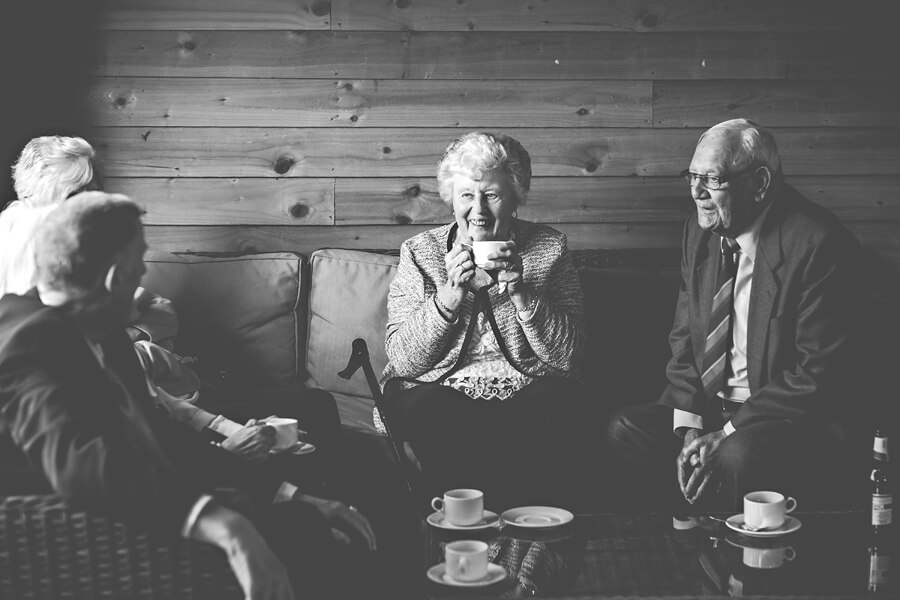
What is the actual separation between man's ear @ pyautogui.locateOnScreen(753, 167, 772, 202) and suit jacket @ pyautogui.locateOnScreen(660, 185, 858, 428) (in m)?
0.04

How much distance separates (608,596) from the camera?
1628 millimetres

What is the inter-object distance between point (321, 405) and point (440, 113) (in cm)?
110

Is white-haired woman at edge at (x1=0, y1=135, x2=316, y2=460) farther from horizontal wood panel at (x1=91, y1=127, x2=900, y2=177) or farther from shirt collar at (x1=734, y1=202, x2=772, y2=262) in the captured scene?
shirt collar at (x1=734, y1=202, x2=772, y2=262)

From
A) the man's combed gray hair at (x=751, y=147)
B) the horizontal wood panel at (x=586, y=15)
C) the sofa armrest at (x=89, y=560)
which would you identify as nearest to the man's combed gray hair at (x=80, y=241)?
the sofa armrest at (x=89, y=560)

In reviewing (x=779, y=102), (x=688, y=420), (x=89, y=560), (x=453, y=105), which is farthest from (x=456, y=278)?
(x=779, y=102)

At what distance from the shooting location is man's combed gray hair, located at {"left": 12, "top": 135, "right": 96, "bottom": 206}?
2.52m

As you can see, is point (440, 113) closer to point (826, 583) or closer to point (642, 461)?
point (642, 461)

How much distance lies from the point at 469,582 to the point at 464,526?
0.88 feet

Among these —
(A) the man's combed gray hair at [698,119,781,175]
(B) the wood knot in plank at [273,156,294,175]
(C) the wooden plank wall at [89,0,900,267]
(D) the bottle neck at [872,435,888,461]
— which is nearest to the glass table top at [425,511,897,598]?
(D) the bottle neck at [872,435,888,461]

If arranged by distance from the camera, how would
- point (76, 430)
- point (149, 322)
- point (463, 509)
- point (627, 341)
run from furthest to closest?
point (627, 341), point (149, 322), point (463, 509), point (76, 430)

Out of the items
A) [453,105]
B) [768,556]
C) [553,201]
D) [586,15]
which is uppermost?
[586,15]

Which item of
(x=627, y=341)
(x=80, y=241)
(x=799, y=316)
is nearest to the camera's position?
(x=80, y=241)

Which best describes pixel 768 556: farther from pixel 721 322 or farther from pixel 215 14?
pixel 215 14

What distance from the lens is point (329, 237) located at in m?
3.23
